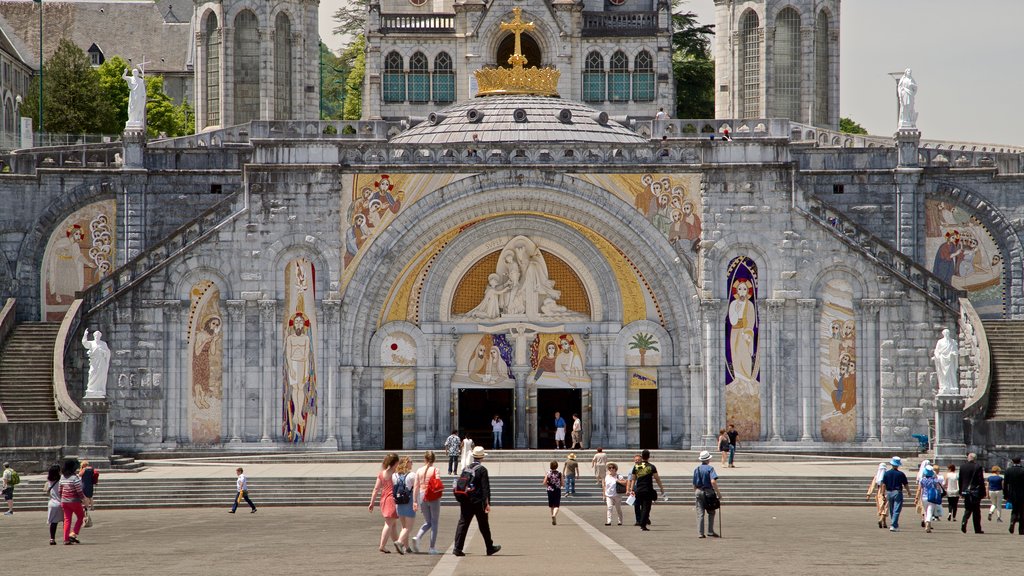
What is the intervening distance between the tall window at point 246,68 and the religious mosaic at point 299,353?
18127mm

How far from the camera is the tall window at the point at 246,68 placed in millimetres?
70375

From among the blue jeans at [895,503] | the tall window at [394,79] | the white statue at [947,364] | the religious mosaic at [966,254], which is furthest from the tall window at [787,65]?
the blue jeans at [895,503]

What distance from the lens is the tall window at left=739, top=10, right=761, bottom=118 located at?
2776 inches

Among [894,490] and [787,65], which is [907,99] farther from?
[894,490]

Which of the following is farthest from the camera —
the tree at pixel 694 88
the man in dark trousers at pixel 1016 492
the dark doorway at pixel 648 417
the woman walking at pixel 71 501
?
the tree at pixel 694 88

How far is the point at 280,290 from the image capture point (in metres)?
53.7

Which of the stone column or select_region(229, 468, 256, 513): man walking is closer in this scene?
select_region(229, 468, 256, 513): man walking

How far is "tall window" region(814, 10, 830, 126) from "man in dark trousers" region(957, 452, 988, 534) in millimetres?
34234

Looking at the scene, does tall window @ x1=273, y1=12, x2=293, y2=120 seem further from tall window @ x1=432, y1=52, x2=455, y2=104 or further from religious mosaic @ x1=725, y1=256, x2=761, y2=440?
religious mosaic @ x1=725, y1=256, x2=761, y2=440

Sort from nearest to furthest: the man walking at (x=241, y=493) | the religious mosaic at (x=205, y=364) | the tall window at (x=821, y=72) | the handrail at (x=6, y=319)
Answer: the man walking at (x=241, y=493) → the handrail at (x=6, y=319) → the religious mosaic at (x=205, y=364) → the tall window at (x=821, y=72)

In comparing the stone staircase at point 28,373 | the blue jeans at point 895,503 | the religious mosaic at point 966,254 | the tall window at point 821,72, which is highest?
the tall window at point 821,72

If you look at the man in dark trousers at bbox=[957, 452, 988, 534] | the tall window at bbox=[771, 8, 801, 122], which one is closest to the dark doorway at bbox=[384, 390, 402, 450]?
the man in dark trousers at bbox=[957, 452, 988, 534]

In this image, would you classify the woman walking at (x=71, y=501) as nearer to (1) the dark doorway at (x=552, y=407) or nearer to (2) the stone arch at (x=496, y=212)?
(2) the stone arch at (x=496, y=212)

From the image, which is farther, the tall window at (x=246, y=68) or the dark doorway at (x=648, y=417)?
the tall window at (x=246, y=68)
